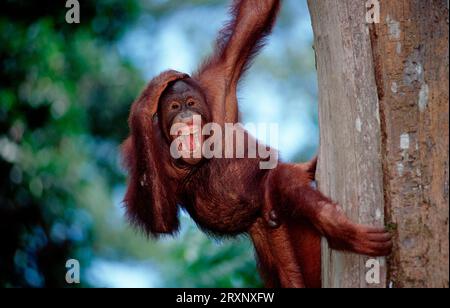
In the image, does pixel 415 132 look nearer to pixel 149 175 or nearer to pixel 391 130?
pixel 391 130

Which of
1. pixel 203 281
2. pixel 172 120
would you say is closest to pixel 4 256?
pixel 203 281

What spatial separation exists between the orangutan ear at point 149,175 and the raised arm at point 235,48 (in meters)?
0.42

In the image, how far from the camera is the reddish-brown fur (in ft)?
14.9

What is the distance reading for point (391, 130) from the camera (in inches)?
153

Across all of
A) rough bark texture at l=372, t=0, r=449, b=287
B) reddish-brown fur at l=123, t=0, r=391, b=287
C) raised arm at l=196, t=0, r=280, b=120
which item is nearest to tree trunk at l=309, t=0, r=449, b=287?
rough bark texture at l=372, t=0, r=449, b=287

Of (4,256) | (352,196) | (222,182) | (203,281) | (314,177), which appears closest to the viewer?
(352,196)

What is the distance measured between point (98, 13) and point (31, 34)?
1.24m

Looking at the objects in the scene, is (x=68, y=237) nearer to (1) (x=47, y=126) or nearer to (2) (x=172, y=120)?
(1) (x=47, y=126)

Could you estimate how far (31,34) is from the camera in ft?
28.2

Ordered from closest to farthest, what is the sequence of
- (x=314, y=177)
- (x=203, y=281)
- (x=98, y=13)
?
(x=314, y=177)
(x=203, y=281)
(x=98, y=13)

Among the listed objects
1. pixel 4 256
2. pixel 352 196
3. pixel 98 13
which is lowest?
pixel 4 256

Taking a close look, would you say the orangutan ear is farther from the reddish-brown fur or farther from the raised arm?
the raised arm

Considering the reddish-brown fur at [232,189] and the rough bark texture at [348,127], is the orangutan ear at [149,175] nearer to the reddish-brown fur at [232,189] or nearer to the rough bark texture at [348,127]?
the reddish-brown fur at [232,189]

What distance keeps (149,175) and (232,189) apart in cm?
53
